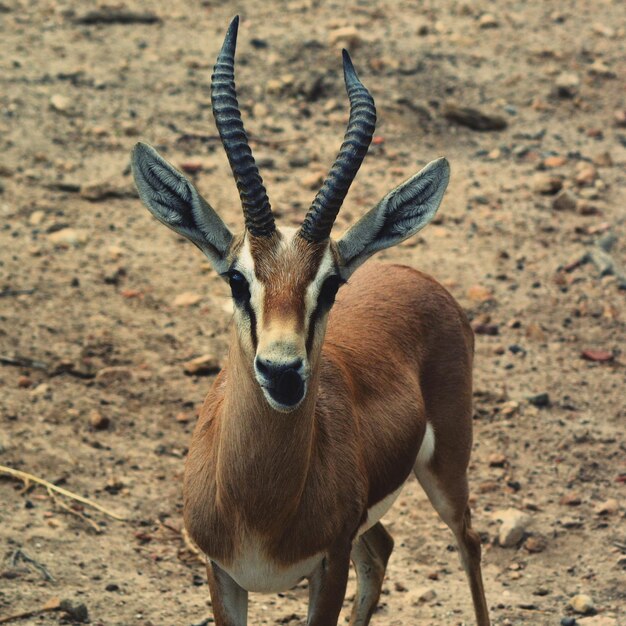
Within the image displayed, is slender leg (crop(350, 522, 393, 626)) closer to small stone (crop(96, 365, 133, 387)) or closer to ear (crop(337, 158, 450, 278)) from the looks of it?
ear (crop(337, 158, 450, 278))

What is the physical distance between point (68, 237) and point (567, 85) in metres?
Answer: 7.07

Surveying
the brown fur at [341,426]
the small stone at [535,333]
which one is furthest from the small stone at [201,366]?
the small stone at [535,333]

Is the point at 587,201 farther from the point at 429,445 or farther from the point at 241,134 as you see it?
the point at 241,134

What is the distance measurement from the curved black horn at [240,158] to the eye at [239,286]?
0.23 m

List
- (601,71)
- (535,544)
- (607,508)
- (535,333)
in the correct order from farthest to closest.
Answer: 1. (601,71)
2. (535,333)
3. (607,508)
4. (535,544)

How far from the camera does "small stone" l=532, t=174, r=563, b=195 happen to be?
13000mm

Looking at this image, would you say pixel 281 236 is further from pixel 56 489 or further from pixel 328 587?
pixel 56 489

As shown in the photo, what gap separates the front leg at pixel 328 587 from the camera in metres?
5.97

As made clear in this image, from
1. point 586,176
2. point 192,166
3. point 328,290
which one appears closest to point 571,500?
point 328,290

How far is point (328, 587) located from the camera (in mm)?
5973

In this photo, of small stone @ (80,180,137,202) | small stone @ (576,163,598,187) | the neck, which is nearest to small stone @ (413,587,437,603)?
the neck

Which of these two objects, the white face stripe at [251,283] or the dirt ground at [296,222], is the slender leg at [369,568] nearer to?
the dirt ground at [296,222]

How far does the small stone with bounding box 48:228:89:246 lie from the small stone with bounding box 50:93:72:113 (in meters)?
2.53

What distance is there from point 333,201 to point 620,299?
641 centimetres
